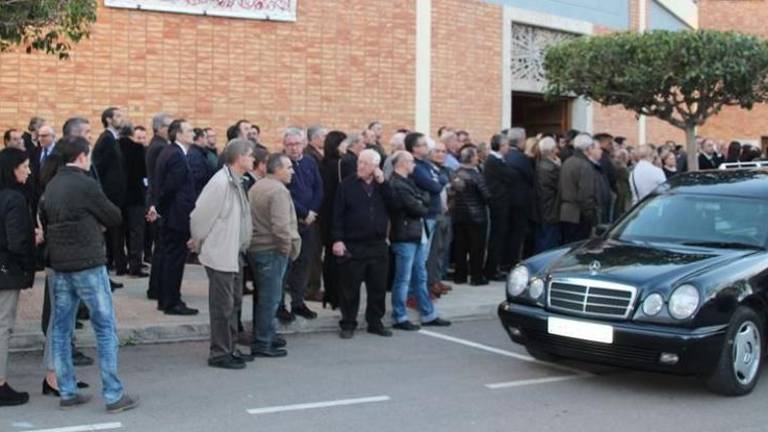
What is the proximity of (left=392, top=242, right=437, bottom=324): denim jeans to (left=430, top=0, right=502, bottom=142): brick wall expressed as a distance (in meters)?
7.44

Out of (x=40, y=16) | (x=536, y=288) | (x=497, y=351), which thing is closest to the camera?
(x=536, y=288)

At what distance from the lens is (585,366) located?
29.3ft

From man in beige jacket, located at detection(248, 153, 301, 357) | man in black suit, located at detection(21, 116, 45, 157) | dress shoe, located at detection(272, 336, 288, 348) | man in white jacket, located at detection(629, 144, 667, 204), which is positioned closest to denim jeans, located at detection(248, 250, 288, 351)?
man in beige jacket, located at detection(248, 153, 301, 357)

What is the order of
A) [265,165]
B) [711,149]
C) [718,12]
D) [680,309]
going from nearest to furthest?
[680,309] → [265,165] → [711,149] → [718,12]

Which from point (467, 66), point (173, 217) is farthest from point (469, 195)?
point (467, 66)

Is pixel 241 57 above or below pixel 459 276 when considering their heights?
above

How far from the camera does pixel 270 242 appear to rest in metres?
8.99

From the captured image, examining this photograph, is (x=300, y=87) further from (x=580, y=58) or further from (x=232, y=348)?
(x=232, y=348)

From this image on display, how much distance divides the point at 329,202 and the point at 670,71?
247 inches

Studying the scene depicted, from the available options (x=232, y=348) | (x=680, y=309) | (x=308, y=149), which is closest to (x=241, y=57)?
(x=308, y=149)

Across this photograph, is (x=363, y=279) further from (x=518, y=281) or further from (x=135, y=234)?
(x=135, y=234)

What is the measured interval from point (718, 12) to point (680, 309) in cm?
2808

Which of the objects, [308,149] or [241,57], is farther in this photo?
[241,57]

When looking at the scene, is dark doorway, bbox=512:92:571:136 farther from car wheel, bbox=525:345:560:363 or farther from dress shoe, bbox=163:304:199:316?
car wheel, bbox=525:345:560:363
